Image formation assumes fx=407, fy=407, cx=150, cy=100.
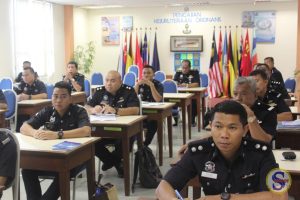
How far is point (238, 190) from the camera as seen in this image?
1.99 metres

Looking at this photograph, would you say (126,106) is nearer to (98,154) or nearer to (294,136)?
(98,154)

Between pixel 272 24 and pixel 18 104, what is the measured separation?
7.37 meters

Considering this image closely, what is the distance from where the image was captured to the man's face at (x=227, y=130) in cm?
191

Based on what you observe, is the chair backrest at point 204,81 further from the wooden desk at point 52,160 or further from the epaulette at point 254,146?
the epaulette at point 254,146

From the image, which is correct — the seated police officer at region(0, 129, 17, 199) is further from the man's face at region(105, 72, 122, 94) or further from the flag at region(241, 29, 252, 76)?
the flag at region(241, 29, 252, 76)

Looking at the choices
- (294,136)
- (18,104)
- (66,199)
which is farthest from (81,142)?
(18,104)

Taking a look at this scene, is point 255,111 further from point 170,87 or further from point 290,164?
point 170,87

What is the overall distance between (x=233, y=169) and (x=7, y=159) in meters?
1.53

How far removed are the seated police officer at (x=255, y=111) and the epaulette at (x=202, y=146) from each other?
101cm

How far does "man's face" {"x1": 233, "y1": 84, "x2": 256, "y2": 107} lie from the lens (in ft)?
10.6

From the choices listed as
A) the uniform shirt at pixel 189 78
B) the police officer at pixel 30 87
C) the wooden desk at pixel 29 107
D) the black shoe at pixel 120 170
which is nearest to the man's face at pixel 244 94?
the black shoe at pixel 120 170

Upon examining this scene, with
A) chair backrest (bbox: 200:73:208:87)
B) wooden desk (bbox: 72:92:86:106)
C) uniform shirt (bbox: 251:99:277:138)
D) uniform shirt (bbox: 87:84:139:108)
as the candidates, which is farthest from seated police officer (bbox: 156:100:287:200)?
chair backrest (bbox: 200:73:208:87)

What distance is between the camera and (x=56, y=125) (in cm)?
371

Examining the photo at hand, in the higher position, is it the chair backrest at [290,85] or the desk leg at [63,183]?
the chair backrest at [290,85]
